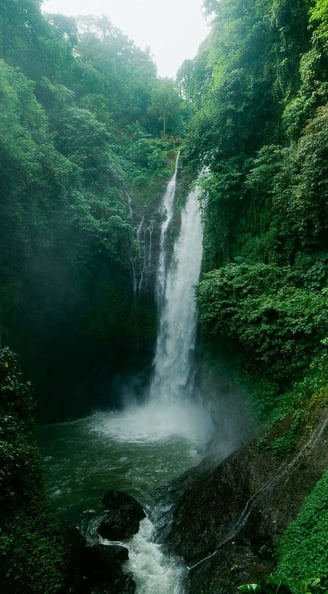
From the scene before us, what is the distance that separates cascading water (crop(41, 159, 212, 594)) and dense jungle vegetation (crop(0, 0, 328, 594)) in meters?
1.18

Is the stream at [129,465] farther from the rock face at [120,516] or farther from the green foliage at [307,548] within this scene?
the green foliage at [307,548]

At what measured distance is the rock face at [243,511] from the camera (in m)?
5.54

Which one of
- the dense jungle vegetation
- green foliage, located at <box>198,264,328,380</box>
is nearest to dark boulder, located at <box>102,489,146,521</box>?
the dense jungle vegetation

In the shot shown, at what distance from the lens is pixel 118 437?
13.1m

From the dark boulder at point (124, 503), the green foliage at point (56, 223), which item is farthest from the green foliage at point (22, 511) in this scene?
the green foliage at point (56, 223)

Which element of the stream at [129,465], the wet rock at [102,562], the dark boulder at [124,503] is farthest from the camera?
the dark boulder at [124,503]

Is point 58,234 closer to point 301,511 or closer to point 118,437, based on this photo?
point 118,437

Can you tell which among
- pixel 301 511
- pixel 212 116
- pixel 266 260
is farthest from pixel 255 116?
pixel 301 511

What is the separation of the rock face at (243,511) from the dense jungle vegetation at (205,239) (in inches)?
22.0

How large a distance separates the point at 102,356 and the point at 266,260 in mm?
8476

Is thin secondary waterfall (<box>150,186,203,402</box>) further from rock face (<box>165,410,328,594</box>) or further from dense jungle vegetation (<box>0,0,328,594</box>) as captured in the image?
rock face (<box>165,410,328,594</box>)

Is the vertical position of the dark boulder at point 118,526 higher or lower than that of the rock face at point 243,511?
lower

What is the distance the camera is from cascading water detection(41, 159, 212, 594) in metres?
7.24

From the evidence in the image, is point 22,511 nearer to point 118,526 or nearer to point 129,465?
point 118,526
